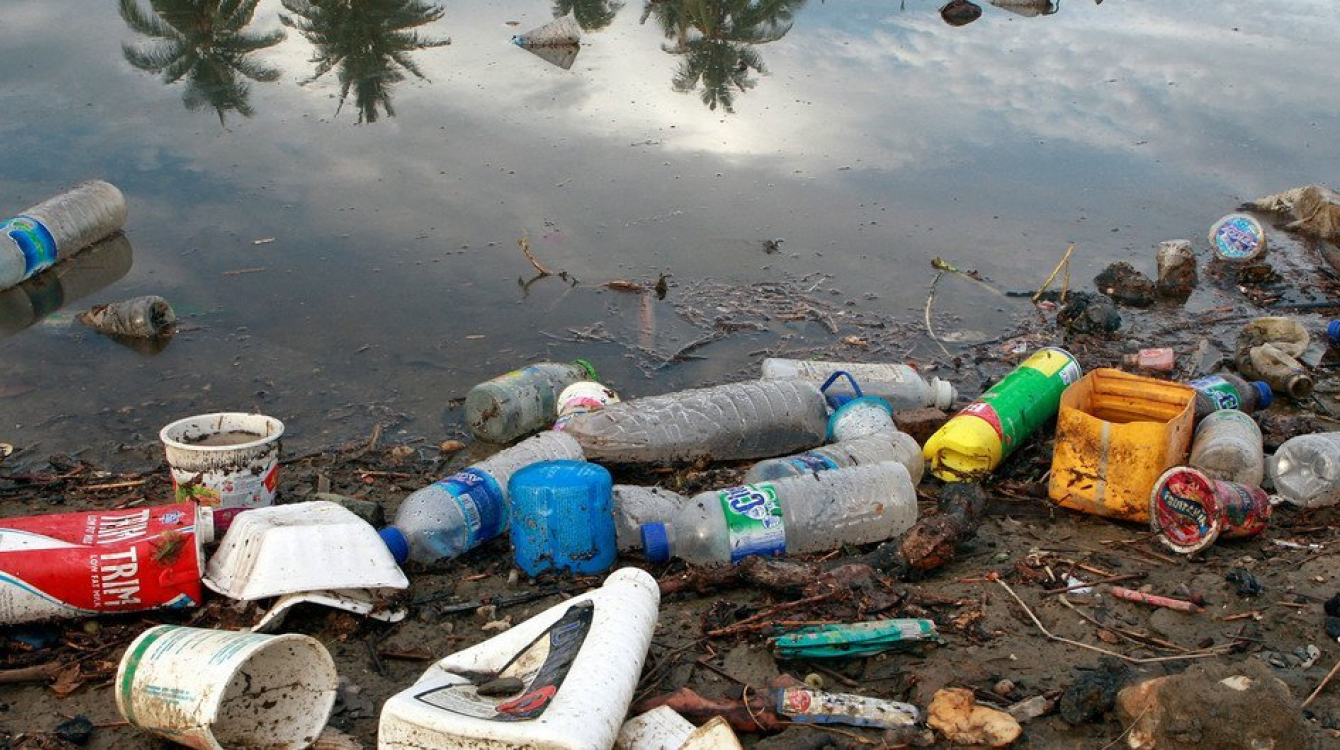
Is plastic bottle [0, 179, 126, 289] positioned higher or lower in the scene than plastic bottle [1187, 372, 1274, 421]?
higher

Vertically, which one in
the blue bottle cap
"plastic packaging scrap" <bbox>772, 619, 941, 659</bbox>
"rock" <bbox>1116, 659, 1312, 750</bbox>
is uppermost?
"rock" <bbox>1116, 659, 1312, 750</bbox>

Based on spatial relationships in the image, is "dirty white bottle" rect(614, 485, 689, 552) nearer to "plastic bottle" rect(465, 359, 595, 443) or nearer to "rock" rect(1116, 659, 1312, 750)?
"plastic bottle" rect(465, 359, 595, 443)

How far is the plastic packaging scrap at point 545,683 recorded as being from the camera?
2.39 meters

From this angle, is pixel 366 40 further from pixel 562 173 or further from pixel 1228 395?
pixel 1228 395

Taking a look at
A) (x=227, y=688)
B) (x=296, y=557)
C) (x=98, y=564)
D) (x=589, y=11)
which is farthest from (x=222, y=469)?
(x=589, y=11)

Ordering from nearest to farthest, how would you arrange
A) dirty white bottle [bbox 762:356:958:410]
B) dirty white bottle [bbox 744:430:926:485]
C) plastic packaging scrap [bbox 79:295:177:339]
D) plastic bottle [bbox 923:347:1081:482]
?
dirty white bottle [bbox 744:430:926:485]
plastic bottle [bbox 923:347:1081:482]
dirty white bottle [bbox 762:356:958:410]
plastic packaging scrap [bbox 79:295:177:339]

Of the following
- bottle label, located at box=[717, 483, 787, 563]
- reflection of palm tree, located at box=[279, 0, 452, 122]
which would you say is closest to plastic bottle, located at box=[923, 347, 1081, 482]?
bottle label, located at box=[717, 483, 787, 563]

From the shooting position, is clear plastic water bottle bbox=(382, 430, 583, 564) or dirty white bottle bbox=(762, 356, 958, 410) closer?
clear plastic water bottle bbox=(382, 430, 583, 564)

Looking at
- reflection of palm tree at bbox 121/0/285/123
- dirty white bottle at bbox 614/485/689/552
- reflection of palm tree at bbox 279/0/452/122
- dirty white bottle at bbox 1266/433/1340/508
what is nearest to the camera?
dirty white bottle at bbox 614/485/689/552

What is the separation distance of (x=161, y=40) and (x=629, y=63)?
3.89 m

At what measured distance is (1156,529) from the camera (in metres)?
3.79

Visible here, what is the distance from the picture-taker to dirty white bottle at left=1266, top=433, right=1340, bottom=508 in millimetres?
4027

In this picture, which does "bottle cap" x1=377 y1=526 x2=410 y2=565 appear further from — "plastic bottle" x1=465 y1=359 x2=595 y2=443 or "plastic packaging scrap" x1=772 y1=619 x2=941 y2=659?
"plastic packaging scrap" x1=772 y1=619 x2=941 y2=659

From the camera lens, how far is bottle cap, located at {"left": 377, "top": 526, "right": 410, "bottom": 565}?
142 inches
